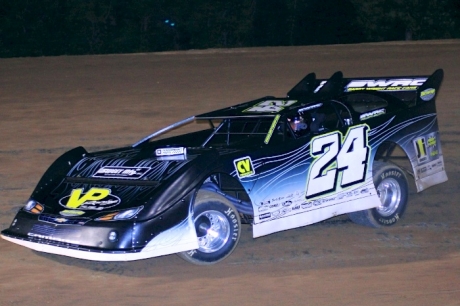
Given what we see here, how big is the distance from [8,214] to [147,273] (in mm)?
2946

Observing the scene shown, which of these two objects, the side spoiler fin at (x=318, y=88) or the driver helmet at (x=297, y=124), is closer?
the driver helmet at (x=297, y=124)

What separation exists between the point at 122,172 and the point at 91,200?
0.43 m

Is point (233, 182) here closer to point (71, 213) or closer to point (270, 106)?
point (270, 106)

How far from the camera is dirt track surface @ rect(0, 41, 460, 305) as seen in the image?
6.41 m

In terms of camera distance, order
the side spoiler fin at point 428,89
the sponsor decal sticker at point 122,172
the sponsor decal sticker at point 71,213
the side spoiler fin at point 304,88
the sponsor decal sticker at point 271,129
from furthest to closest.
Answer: the side spoiler fin at point 304,88
the side spoiler fin at point 428,89
the sponsor decal sticker at point 271,129
the sponsor decal sticker at point 122,172
the sponsor decal sticker at point 71,213

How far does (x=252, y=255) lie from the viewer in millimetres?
7492

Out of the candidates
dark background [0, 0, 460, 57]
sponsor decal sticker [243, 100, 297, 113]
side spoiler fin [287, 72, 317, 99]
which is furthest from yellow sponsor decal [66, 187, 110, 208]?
dark background [0, 0, 460, 57]

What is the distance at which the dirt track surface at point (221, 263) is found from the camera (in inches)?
252

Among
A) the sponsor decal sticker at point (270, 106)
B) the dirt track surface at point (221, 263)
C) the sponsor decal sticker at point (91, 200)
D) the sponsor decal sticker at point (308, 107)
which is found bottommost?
the dirt track surface at point (221, 263)

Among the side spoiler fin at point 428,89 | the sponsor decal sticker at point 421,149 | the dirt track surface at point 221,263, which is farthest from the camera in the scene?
the side spoiler fin at point 428,89

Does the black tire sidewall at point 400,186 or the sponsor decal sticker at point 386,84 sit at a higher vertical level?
the sponsor decal sticker at point 386,84

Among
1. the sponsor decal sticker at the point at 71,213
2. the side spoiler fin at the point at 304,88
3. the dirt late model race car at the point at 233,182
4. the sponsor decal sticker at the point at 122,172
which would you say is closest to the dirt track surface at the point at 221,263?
the dirt late model race car at the point at 233,182

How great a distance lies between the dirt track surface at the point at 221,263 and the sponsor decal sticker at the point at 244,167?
31.8 inches

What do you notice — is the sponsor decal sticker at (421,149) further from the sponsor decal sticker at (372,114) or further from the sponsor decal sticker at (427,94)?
the sponsor decal sticker at (372,114)
